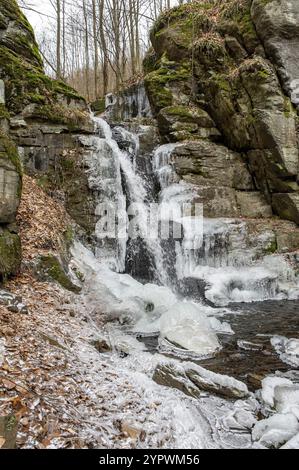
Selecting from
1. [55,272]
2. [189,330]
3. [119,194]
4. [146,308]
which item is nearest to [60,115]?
[119,194]

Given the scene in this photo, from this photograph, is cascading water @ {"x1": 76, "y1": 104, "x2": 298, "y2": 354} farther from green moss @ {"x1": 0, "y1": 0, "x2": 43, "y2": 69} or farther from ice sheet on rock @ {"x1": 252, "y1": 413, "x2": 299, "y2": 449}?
ice sheet on rock @ {"x1": 252, "y1": 413, "x2": 299, "y2": 449}

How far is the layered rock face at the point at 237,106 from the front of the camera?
10.8 m

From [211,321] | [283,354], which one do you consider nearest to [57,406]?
[283,354]

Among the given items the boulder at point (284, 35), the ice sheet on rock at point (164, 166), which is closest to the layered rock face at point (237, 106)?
the boulder at point (284, 35)

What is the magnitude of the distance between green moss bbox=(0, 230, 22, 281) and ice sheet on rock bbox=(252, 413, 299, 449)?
4.36 m

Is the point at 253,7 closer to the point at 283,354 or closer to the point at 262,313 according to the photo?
the point at 262,313

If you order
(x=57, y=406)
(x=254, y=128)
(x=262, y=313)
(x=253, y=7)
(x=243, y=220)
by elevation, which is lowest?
(x=262, y=313)

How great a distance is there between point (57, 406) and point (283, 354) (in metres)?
3.78

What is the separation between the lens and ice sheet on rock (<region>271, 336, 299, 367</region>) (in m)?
5.04

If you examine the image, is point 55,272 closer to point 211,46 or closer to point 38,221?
point 38,221

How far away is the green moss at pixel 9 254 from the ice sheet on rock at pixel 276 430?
4.36 metres

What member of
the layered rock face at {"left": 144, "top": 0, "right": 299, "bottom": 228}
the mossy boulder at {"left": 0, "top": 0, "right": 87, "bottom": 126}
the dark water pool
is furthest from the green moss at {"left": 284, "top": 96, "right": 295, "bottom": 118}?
the mossy boulder at {"left": 0, "top": 0, "right": 87, "bottom": 126}

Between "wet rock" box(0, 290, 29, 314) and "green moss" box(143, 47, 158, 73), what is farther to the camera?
"green moss" box(143, 47, 158, 73)

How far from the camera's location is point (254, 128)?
1100cm
